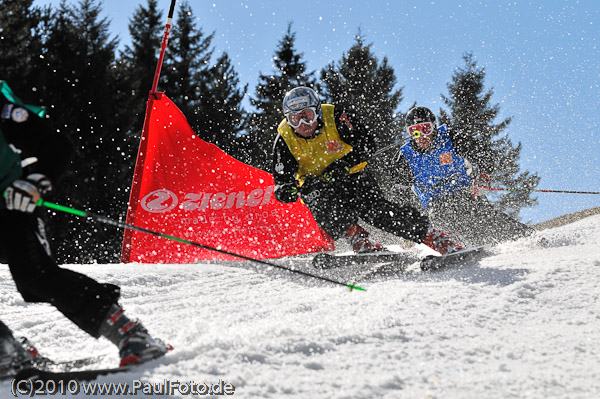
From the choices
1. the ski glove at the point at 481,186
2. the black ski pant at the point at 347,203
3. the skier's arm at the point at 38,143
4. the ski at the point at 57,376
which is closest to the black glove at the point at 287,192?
the black ski pant at the point at 347,203

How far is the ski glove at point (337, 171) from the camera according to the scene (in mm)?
5703

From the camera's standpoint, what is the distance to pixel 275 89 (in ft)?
86.5

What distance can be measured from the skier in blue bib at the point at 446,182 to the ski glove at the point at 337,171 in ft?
3.98

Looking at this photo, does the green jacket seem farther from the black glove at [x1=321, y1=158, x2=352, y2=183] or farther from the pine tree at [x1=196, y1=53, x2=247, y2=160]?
the pine tree at [x1=196, y1=53, x2=247, y2=160]

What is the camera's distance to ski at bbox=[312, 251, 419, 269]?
17.6 feet

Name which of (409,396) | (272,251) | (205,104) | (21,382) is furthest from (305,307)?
(205,104)

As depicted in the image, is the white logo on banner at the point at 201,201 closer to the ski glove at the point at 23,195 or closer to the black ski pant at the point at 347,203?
the black ski pant at the point at 347,203

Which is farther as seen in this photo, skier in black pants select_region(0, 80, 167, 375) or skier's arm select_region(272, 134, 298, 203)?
skier's arm select_region(272, 134, 298, 203)

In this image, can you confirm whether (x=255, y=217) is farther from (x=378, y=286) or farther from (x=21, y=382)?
(x=21, y=382)

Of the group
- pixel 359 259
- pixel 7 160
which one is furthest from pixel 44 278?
pixel 359 259

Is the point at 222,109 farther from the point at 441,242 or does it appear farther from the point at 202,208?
the point at 441,242

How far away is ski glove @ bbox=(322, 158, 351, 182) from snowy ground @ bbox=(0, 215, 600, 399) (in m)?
1.46

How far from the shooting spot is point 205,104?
23.9m

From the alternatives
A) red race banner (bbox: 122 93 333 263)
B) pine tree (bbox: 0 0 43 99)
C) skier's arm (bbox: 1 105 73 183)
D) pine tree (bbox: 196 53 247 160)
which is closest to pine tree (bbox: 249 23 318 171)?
pine tree (bbox: 196 53 247 160)
